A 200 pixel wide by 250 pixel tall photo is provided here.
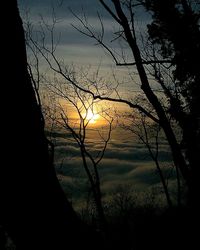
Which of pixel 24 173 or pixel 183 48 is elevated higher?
pixel 183 48

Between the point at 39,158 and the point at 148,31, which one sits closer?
the point at 39,158

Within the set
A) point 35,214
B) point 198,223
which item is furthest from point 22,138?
point 198,223

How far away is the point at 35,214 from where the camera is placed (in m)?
2.46

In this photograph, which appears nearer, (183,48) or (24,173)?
(24,173)

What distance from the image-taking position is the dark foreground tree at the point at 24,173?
2.43 metres

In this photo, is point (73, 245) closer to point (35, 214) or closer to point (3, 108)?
point (35, 214)

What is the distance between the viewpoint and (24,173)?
244 cm

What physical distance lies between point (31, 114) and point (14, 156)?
354 mm

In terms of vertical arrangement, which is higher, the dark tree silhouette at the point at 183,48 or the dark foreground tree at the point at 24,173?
the dark tree silhouette at the point at 183,48

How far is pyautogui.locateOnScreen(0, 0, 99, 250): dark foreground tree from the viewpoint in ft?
7.97

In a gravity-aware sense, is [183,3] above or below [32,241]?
above

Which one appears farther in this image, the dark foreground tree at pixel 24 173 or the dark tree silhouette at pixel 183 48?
the dark tree silhouette at pixel 183 48

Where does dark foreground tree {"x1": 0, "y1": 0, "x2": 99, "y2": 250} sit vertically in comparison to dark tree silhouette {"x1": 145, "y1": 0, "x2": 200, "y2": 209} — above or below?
below

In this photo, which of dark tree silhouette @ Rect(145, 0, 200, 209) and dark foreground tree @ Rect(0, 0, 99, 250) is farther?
dark tree silhouette @ Rect(145, 0, 200, 209)
